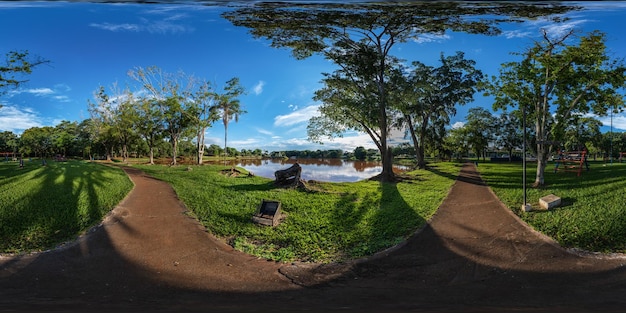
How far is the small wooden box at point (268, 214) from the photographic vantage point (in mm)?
2049

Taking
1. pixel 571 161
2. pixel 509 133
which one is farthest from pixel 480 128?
pixel 571 161

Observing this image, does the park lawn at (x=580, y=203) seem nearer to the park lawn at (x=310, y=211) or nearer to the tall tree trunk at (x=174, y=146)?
the park lawn at (x=310, y=211)

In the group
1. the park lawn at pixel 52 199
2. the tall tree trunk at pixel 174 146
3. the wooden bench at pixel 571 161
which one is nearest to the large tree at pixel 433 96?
the wooden bench at pixel 571 161

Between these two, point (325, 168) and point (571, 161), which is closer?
point (325, 168)

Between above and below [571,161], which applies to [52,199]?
below

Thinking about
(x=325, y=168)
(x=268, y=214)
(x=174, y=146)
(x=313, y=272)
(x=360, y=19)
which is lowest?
(x=313, y=272)

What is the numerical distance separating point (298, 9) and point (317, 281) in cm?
183

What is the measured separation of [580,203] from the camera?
2.04m

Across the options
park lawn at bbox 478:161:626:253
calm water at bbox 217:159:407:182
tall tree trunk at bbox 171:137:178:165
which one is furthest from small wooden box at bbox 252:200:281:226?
park lawn at bbox 478:161:626:253

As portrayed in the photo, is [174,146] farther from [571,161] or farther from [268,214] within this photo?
[571,161]

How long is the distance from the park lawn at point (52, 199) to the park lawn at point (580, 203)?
9.36ft

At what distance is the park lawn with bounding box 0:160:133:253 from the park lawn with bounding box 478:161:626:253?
9.36 ft

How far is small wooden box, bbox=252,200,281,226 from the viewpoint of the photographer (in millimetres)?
2049

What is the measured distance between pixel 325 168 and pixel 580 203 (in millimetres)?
1910
